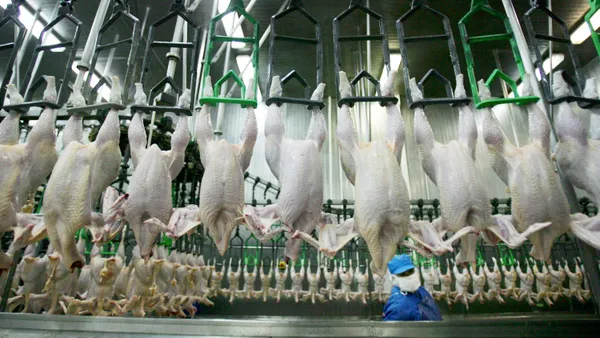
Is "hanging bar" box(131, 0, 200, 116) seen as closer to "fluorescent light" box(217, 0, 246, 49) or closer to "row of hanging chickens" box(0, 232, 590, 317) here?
"row of hanging chickens" box(0, 232, 590, 317)

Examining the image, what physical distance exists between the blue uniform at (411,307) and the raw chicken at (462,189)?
1.28 metres

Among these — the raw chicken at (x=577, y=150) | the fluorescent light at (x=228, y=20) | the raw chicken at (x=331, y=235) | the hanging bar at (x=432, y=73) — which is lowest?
the raw chicken at (x=331, y=235)

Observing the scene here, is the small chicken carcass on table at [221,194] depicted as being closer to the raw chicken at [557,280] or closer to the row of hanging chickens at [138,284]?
the row of hanging chickens at [138,284]

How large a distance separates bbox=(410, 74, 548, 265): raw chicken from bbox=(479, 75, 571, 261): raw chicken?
12 centimetres

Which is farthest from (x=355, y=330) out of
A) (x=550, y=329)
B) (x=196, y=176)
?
(x=196, y=176)

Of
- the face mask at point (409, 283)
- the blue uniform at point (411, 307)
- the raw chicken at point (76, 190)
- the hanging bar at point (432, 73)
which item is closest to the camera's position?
the raw chicken at point (76, 190)

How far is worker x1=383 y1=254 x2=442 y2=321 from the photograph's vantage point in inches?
138

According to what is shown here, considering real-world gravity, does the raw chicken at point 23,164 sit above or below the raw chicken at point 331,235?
above

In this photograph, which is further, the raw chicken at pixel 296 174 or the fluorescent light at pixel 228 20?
the fluorescent light at pixel 228 20

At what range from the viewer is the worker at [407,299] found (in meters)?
3.52

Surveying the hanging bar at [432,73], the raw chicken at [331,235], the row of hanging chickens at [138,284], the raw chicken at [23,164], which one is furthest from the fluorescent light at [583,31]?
the raw chicken at [23,164]

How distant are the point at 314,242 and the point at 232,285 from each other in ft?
11.9

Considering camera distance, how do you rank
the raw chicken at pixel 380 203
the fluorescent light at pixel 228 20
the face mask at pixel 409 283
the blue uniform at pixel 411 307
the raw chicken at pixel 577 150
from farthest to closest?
the fluorescent light at pixel 228 20 → the face mask at pixel 409 283 → the blue uniform at pixel 411 307 → the raw chicken at pixel 577 150 → the raw chicken at pixel 380 203

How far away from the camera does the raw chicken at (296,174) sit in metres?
2.25
